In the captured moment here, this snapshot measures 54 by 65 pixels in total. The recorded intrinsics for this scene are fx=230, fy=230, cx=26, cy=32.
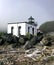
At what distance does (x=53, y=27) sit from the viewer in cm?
2117

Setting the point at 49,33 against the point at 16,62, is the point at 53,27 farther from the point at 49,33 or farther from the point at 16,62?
the point at 16,62

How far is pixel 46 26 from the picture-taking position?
803 inches

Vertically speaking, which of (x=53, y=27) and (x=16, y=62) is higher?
(x=53, y=27)

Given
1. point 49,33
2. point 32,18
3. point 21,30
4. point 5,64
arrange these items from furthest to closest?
point 32,18
point 21,30
point 49,33
point 5,64

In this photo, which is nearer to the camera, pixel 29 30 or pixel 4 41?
pixel 4 41

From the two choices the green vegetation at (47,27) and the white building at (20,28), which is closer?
the green vegetation at (47,27)

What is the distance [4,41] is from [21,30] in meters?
11.4

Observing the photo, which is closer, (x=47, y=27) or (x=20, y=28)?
(x=47, y=27)

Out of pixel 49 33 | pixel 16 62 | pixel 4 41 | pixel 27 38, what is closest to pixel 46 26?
pixel 49 33

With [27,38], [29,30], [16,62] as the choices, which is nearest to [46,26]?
[27,38]

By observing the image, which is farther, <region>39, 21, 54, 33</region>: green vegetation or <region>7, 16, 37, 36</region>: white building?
<region>7, 16, 37, 36</region>: white building

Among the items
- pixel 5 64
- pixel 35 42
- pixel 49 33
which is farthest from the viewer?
pixel 49 33

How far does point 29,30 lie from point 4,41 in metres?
12.8

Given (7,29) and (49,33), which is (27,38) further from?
(7,29)
